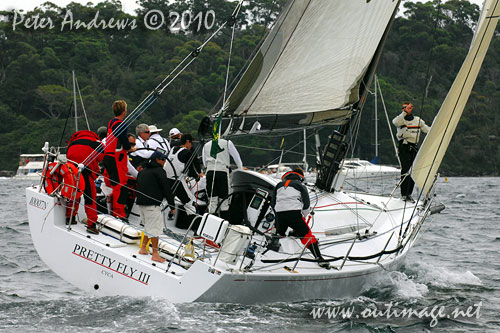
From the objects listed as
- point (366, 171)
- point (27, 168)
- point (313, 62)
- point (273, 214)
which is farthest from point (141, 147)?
point (27, 168)

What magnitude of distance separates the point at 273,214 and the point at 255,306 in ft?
5.15

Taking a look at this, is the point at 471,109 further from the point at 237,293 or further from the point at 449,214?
the point at 237,293

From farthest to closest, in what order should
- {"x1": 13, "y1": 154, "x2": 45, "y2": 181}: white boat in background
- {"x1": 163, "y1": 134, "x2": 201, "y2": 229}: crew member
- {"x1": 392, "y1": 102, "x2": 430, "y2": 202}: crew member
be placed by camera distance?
{"x1": 13, "y1": 154, "x2": 45, "y2": 181}: white boat in background < {"x1": 392, "y1": 102, "x2": 430, "y2": 202}: crew member < {"x1": 163, "y1": 134, "x2": 201, "y2": 229}: crew member

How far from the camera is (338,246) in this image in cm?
809

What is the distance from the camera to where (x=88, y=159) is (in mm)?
7457

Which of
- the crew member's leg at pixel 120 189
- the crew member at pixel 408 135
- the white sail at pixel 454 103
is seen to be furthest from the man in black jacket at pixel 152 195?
the crew member at pixel 408 135

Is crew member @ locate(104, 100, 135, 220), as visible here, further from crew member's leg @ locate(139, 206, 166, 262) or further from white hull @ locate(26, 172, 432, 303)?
crew member's leg @ locate(139, 206, 166, 262)

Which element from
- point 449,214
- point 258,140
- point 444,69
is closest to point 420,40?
point 444,69

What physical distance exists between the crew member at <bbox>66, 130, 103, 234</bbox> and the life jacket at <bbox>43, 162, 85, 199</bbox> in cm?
11

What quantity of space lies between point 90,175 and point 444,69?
59.2m

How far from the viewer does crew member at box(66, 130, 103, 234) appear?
7.50m

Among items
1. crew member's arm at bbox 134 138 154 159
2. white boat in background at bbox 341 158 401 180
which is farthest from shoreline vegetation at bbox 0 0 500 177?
crew member's arm at bbox 134 138 154 159

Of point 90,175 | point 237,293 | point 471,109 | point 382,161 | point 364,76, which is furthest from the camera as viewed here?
point 471,109

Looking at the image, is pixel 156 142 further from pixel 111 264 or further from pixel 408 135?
pixel 408 135
